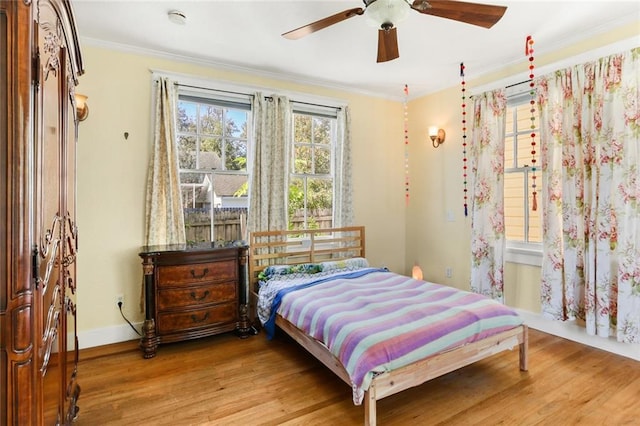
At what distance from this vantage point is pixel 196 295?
2943 millimetres

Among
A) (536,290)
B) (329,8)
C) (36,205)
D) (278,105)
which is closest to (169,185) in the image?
(278,105)

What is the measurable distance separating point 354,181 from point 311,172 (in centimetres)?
62

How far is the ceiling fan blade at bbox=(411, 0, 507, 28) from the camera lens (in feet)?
6.03

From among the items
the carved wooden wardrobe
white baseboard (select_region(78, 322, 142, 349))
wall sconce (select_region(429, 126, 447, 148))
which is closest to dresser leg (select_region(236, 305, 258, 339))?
white baseboard (select_region(78, 322, 142, 349))

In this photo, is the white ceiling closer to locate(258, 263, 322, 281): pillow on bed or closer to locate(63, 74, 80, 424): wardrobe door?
locate(63, 74, 80, 424): wardrobe door

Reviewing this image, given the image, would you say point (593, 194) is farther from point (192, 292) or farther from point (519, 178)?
point (192, 292)

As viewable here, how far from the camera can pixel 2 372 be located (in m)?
0.83

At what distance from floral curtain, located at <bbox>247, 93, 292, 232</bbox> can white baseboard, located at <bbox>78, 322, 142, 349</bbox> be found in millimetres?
1453

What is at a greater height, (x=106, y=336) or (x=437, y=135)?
(x=437, y=135)

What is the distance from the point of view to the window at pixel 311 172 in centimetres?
397

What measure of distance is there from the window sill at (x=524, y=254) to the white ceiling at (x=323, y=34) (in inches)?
74.1

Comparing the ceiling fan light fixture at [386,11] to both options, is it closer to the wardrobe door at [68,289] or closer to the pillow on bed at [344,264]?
the wardrobe door at [68,289]

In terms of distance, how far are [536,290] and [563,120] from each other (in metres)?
1.61

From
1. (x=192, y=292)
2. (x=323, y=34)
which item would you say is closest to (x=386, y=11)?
(x=323, y=34)
